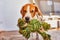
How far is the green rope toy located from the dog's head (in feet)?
0.13

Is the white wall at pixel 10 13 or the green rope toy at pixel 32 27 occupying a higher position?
the white wall at pixel 10 13

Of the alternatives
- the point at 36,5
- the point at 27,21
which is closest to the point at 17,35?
the point at 27,21

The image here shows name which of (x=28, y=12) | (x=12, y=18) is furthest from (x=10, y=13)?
(x=28, y=12)

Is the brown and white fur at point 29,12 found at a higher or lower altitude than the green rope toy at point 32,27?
higher

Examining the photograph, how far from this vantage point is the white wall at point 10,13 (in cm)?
98

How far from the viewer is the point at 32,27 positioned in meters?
0.90

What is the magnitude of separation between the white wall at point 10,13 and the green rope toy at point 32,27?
72mm

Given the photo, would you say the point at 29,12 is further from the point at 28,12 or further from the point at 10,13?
the point at 10,13

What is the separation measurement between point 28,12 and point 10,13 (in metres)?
0.16

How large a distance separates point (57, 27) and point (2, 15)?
0.48 metres

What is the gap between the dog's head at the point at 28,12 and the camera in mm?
947

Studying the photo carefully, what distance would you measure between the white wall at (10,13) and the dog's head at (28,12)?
0.15 feet

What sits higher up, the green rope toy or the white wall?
the white wall

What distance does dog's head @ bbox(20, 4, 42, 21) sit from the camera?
0.95 meters
